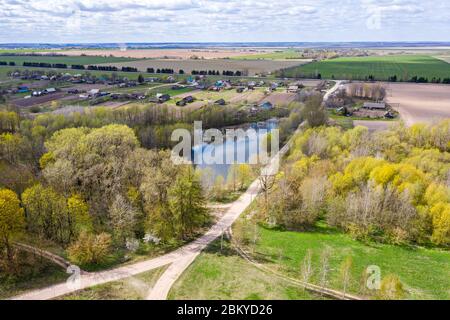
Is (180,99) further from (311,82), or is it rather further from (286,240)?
(286,240)

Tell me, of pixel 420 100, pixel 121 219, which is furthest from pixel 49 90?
pixel 420 100

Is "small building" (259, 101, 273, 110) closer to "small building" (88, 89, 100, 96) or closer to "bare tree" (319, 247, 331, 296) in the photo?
"small building" (88, 89, 100, 96)

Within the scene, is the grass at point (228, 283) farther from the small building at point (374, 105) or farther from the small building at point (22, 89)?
the small building at point (22, 89)

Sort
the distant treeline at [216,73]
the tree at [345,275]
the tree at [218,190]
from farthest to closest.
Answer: the distant treeline at [216,73] → the tree at [218,190] → the tree at [345,275]

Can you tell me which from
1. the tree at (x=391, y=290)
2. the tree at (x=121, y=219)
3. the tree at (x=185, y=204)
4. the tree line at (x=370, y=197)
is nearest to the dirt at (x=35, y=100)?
the tree at (x=121, y=219)

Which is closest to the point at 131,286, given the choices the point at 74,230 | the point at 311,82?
the point at 74,230
